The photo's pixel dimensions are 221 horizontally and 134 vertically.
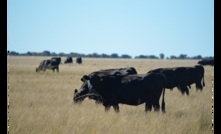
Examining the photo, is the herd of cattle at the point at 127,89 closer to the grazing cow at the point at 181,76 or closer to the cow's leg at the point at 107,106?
the cow's leg at the point at 107,106

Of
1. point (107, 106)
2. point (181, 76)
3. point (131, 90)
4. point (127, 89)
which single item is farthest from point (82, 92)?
point (181, 76)

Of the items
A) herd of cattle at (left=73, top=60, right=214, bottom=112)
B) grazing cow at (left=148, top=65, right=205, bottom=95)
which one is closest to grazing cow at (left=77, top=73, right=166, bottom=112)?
herd of cattle at (left=73, top=60, right=214, bottom=112)

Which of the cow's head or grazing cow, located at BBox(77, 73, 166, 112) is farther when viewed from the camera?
the cow's head

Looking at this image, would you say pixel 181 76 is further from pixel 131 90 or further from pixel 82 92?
pixel 131 90

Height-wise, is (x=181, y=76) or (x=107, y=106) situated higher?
(x=181, y=76)

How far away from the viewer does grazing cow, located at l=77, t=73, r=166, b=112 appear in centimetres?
1107

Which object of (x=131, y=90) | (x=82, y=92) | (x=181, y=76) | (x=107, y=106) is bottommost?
(x=107, y=106)

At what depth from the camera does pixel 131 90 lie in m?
11.1

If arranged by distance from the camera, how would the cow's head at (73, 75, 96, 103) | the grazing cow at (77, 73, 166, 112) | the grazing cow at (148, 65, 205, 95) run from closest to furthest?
the grazing cow at (77, 73, 166, 112)
the cow's head at (73, 75, 96, 103)
the grazing cow at (148, 65, 205, 95)

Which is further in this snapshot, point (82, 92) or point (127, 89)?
point (82, 92)

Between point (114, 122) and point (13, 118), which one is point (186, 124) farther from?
point (13, 118)

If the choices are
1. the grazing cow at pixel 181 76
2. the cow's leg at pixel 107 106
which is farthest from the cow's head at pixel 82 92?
the grazing cow at pixel 181 76

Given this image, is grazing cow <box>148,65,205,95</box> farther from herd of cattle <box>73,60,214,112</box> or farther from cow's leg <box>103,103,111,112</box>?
cow's leg <box>103,103,111,112</box>
